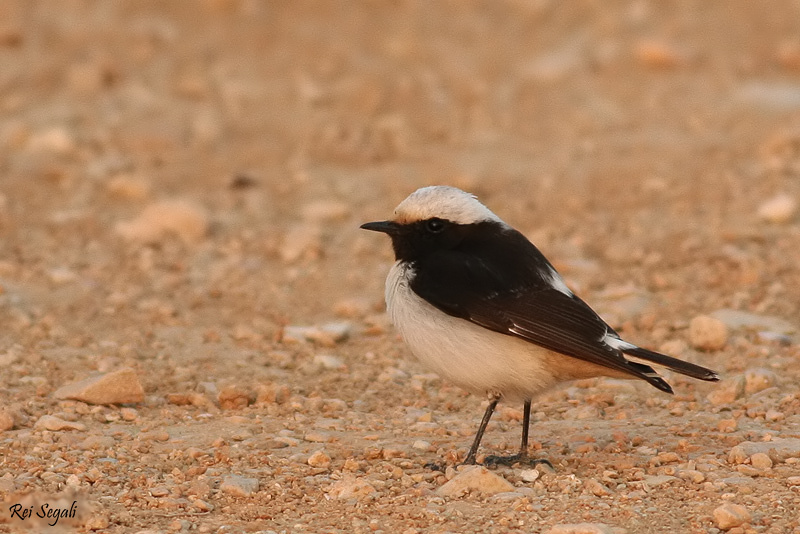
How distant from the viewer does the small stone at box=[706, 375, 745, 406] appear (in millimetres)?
6504

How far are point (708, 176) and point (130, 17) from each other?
6.15 meters

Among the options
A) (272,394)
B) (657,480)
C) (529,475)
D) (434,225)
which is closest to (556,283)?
(434,225)

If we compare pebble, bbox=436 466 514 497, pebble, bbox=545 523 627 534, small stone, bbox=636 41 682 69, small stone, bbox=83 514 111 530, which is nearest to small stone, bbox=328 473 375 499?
pebble, bbox=436 466 514 497

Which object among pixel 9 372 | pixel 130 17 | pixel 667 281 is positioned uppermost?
pixel 130 17

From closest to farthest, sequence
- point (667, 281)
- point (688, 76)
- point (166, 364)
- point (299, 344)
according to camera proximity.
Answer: point (166, 364) < point (299, 344) < point (667, 281) < point (688, 76)

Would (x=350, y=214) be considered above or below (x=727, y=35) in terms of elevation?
below

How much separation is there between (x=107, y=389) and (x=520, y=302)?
7.67 feet

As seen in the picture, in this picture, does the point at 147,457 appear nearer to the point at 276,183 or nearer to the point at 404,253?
the point at 404,253

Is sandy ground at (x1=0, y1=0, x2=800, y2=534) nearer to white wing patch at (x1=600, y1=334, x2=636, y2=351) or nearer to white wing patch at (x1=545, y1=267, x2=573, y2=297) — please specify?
white wing patch at (x1=600, y1=334, x2=636, y2=351)

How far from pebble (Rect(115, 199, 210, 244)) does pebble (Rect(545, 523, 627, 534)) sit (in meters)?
5.31

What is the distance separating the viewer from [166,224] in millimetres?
9391

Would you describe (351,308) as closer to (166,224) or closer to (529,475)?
(166,224)

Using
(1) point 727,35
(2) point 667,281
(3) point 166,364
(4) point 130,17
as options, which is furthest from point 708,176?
(4) point 130,17

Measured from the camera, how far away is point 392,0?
12.4 meters
